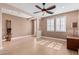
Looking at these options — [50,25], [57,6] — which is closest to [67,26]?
[50,25]

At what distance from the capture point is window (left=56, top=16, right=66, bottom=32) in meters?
3.05

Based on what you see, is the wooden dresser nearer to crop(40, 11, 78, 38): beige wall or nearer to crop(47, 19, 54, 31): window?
crop(40, 11, 78, 38): beige wall

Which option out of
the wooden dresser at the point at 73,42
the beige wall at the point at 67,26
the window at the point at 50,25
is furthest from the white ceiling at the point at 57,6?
the wooden dresser at the point at 73,42

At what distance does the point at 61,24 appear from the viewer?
10.2 ft

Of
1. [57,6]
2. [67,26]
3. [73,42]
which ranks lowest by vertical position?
[73,42]

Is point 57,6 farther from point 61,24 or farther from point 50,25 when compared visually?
point 50,25

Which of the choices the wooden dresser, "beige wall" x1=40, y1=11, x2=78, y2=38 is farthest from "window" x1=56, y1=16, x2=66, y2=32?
the wooden dresser

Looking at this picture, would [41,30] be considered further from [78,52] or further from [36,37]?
[78,52]

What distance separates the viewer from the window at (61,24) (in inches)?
120

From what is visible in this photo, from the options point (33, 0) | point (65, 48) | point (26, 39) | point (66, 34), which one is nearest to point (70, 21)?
point (66, 34)

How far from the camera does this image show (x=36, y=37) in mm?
3645

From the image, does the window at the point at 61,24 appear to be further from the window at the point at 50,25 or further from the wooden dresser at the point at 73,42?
the wooden dresser at the point at 73,42

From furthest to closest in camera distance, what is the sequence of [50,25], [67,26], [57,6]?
[50,25] → [67,26] → [57,6]

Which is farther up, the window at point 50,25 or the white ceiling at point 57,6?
the white ceiling at point 57,6
